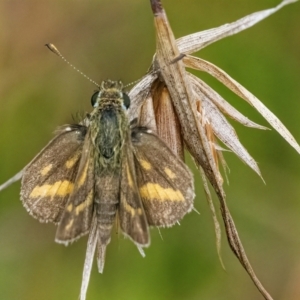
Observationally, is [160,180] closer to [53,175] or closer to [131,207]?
[131,207]

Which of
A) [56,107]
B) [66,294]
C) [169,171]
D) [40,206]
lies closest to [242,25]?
[169,171]

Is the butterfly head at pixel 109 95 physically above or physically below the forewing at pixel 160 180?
above

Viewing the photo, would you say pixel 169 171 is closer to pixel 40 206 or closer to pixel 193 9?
pixel 40 206

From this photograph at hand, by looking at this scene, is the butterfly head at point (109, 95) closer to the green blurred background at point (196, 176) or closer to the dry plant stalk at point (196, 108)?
the dry plant stalk at point (196, 108)

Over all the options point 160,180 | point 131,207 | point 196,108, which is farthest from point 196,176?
point 196,108

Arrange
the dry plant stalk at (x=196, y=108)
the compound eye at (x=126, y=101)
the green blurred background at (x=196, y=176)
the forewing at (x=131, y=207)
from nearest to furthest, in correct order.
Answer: the dry plant stalk at (x=196, y=108), the forewing at (x=131, y=207), the compound eye at (x=126, y=101), the green blurred background at (x=196, y=176)

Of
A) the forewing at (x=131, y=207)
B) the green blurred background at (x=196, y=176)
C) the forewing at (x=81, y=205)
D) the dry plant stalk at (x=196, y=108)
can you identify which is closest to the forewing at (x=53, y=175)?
the forewing at (x=81, y=205)

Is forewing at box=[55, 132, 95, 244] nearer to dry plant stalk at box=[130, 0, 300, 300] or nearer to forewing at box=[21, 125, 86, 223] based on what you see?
forewing at box=[21, 125, 86, 223]
